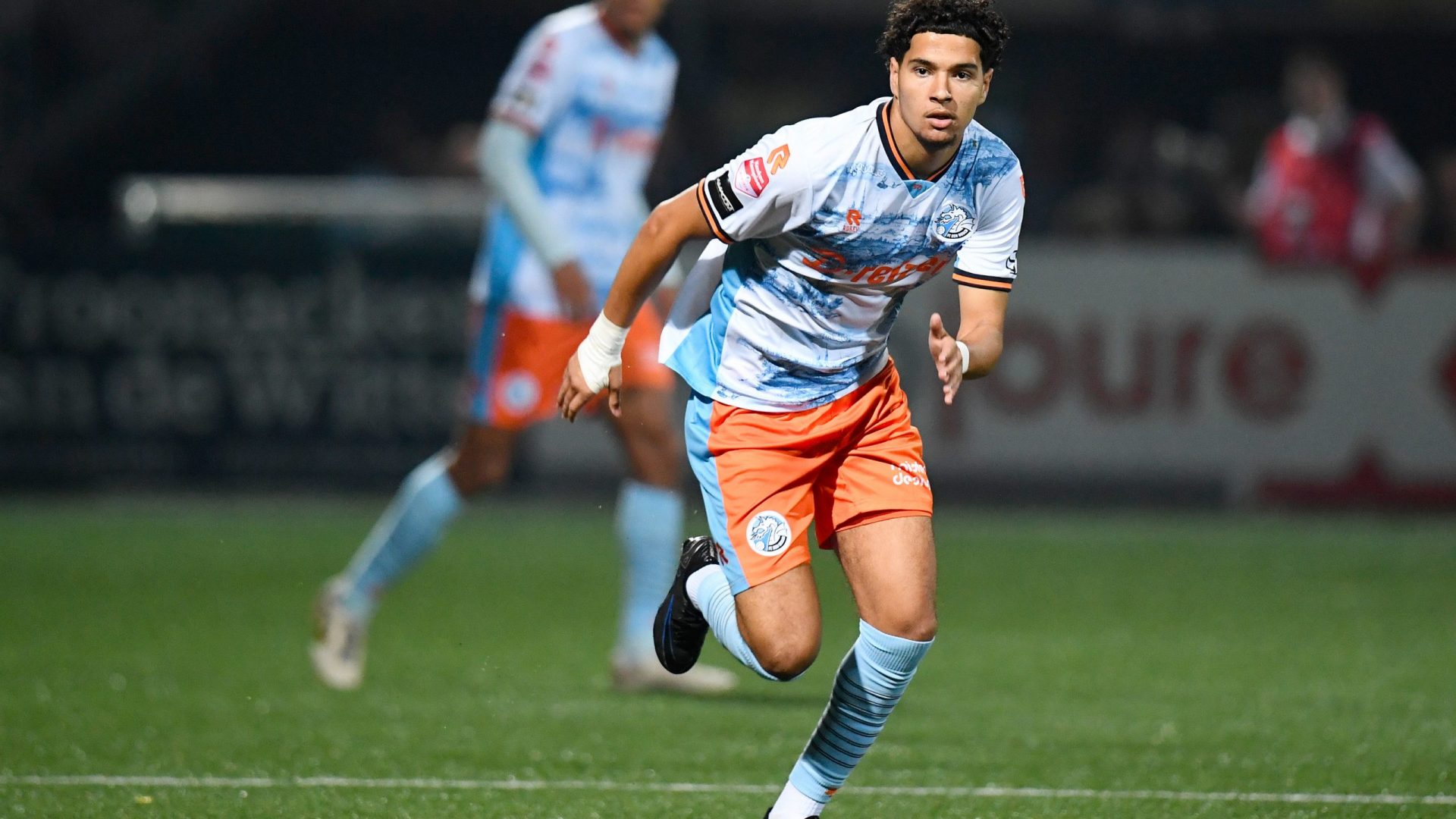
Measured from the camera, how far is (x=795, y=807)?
4.62 metres

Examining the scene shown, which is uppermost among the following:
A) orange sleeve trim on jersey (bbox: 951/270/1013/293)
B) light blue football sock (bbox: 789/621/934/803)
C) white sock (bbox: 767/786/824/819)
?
orange sleeve trim on jersey (bbox: 951/270/1013/293)

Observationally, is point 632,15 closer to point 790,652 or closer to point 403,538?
point 403,538

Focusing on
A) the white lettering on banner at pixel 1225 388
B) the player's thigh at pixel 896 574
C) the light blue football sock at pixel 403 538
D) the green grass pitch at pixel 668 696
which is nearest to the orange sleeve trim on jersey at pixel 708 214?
the player's thigh at pixel 896 574

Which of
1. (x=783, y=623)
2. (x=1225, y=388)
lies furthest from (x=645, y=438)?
(x=1225, y=388)

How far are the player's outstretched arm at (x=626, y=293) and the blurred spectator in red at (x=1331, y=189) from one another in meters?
9.16

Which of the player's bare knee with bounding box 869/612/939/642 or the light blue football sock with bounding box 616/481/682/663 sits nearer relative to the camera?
Answer: the player's bare knee with bounding box 869/612/939/642

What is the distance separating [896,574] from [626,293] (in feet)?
2.94

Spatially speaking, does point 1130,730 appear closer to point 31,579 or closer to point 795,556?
point 795,556

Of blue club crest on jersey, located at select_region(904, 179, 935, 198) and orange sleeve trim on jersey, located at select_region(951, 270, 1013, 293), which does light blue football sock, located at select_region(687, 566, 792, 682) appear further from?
blue club crest on jersey, located at select_region(904, 179, 935, 198)

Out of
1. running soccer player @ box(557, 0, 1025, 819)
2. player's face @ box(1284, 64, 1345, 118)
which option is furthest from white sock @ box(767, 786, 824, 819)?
player's face @ box(1284, 64, 1345, 118)

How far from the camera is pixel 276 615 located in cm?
866

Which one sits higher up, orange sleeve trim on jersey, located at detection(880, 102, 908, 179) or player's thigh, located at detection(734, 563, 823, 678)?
orange sleeve trim on jersey, located at detection(880, 102, 908, 179)

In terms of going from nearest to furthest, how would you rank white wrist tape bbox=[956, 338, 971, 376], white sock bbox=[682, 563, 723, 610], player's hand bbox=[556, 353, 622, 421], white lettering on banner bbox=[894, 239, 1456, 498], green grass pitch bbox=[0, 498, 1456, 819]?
white wrist tape bbox=[956, 338, 971, 376] < player's hand bbox=[556, 353, 622, 421] < white sock bbox=[682, 563, 723, 610] < green grass pitch bbox=[0, 498, 1456, 819] < white lettering on banner bbox=[894, 239, 1456, 498]

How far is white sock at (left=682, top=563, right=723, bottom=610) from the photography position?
511cm
